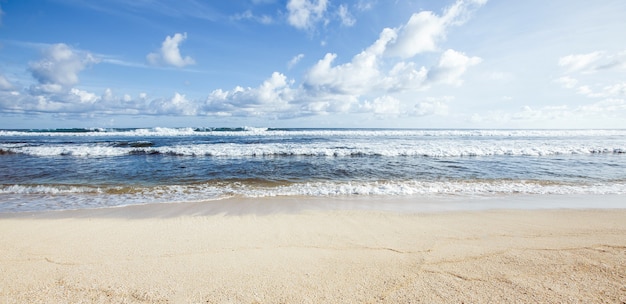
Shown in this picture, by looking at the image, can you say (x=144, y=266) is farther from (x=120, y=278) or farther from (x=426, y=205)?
(x=426, y=205)

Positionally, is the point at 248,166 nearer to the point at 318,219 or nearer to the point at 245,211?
the point at 245,211

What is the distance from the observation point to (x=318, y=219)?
5441mm

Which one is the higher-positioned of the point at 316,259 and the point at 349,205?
the point at 316,259

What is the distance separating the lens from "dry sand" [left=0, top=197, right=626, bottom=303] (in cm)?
273

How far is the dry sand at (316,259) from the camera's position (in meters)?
2.73

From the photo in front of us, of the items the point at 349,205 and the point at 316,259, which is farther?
the point at 349,205

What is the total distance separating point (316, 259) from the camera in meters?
3.49

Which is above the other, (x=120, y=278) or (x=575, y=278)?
(x=575, y=278)

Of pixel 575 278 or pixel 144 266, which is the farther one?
pixel 144 266

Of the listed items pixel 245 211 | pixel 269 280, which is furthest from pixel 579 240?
pixel 245 211

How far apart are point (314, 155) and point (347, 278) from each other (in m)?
14.9

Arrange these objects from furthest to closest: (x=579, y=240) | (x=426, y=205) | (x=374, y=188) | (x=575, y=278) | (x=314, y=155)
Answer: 1. (x=314, y=155)
2. (x=374, y=188)
3. (x=426, y=205)
4. (x=579, y=240)
5. (x=575, y=278)

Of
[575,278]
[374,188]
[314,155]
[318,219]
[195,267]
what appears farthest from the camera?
[314,155]

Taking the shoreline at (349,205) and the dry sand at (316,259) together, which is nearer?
the dry sand at (316,259)
